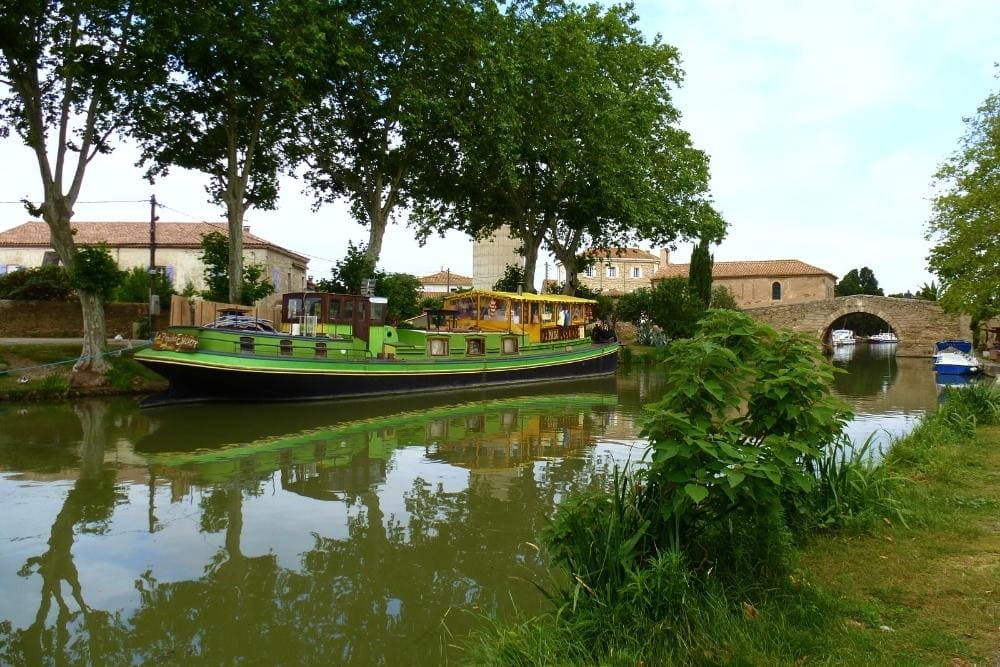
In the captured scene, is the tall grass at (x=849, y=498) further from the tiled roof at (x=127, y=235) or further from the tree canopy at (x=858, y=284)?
the tree canopy at (x=858, y=284)

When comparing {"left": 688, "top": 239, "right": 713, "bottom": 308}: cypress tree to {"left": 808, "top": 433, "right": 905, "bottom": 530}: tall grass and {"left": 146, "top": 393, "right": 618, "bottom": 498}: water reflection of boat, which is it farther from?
{"left": 808, "top": 433, "right": 905, "bottom": 530}: tall grass

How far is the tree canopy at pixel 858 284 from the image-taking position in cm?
8140

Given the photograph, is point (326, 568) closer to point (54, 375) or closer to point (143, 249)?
point (54, 375)

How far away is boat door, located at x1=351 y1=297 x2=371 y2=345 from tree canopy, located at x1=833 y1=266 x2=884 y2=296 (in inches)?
2932

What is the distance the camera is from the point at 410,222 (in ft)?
107

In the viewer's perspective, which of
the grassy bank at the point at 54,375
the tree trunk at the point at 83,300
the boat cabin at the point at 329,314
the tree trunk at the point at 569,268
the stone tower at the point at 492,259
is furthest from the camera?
the stone tower at the point at 492,259

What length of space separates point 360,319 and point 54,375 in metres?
7.62

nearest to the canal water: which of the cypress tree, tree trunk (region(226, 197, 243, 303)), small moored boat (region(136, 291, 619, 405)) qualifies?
small moored boat (region(136, 291, 619, 405))

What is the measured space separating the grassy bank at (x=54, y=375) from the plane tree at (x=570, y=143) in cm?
1213

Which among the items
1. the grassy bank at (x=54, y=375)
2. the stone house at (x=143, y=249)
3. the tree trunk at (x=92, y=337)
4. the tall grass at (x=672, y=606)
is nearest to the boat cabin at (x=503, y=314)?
the grassy bank at (x=54, y=375)

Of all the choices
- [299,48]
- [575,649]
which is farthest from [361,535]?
[299,48]

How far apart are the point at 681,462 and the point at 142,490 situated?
294 inches

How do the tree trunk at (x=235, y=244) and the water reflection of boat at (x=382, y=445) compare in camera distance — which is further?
the tree trunk at (x=235, y=244)

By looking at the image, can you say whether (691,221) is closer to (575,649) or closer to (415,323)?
(415,323)
